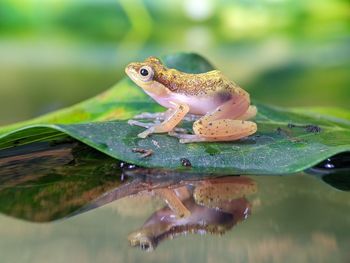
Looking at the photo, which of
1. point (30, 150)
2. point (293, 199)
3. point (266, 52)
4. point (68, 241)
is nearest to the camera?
point (68, 241)

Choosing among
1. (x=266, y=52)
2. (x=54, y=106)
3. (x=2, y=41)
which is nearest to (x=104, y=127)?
(x=54, y=106)

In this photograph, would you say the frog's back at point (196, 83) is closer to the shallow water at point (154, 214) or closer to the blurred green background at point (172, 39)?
the shallow water at point (154, 214)

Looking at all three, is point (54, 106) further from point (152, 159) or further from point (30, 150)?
point (152, 159)

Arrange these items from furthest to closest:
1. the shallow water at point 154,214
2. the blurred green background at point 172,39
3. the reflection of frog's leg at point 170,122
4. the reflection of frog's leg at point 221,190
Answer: the blurred green background at point 172,39
the reflection of frog's leg at point 170,122
the reflection of frog's leg at point 221,190
the shallow water at point 154,214

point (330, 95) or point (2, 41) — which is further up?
point (2, 41)

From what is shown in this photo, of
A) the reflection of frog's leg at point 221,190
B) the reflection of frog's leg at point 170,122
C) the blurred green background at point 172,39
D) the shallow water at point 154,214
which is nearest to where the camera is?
the shallow water at point 154,214

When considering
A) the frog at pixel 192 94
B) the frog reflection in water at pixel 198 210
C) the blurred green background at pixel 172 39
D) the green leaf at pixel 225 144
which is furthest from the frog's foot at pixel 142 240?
the blurred green background at pixel 172 39
